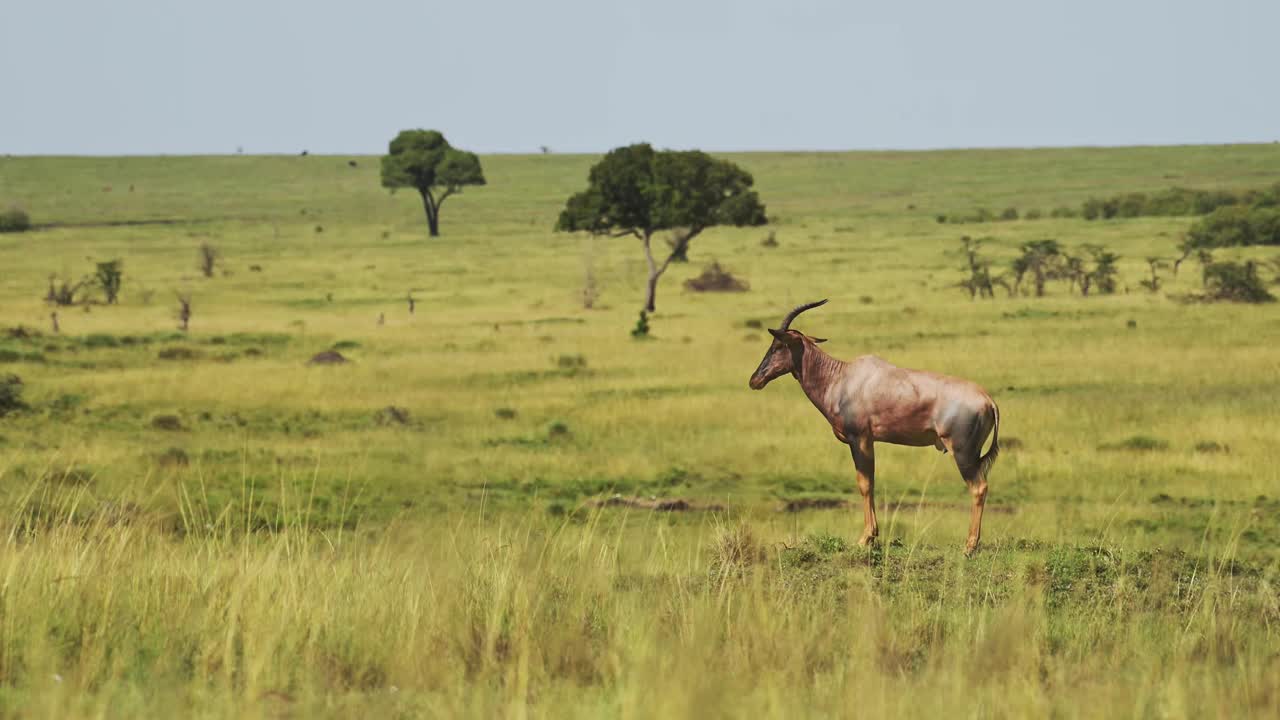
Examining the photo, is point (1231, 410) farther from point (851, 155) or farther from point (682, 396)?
point (851, 155)

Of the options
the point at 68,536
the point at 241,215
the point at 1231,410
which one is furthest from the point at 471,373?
the point at 241,215

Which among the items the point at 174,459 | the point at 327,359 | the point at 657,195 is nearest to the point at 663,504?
the point at 174,459

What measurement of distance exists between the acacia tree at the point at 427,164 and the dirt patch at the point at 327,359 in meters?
67.3

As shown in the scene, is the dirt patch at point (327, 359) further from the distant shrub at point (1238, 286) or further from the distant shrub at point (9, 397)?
the distant shrub at point (1238, 286)

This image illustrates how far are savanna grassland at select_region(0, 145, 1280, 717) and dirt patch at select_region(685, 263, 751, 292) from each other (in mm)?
801

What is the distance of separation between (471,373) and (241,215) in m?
95.3

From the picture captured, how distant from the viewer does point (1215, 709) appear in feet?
18.4

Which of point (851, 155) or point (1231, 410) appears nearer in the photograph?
point (1231, 410)

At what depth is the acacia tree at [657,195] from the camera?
52.3 m

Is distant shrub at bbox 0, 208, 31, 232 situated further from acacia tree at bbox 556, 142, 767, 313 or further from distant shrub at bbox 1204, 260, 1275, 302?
distant shrub at bbox 1204, 260, 1275, 302

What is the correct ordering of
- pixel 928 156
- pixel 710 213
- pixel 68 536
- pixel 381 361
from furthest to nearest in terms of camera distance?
1. pixel 928 156
2. pixel 710 213
3. pixel 381 361
4. pixel 68 536

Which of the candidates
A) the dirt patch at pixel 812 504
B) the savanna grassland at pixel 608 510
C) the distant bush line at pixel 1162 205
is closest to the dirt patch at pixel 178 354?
the savanna grassland at pixel 608 510

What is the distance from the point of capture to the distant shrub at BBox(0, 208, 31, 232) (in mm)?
99250

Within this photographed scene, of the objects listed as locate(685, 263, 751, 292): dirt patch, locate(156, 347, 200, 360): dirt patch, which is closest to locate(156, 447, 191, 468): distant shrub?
locate(156, 347, 200, 360): dirt patch
